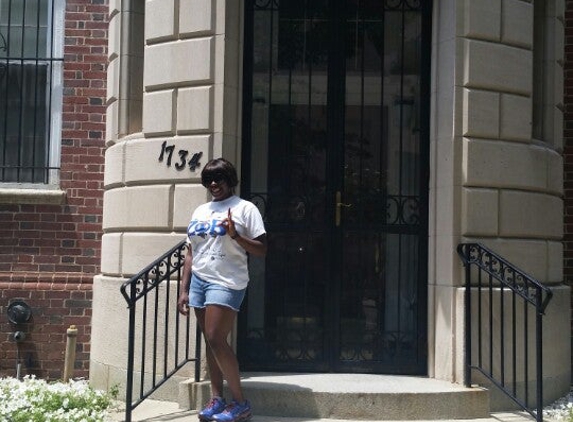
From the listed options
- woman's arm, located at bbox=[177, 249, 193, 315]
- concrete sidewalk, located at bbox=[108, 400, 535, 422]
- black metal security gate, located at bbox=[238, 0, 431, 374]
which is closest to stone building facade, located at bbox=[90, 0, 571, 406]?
black metal security gate, located at bbox=[238, 0, 431, 374]

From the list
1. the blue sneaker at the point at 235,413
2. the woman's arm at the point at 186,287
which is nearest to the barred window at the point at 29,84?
the woman's arm at the point at 186,287

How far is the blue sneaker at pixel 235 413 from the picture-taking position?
535 cm

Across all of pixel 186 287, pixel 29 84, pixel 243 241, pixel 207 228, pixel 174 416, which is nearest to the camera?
pixel 243 241

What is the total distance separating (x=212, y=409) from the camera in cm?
541

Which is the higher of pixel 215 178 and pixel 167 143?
pixel 167 143

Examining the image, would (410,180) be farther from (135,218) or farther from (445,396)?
(135,218)

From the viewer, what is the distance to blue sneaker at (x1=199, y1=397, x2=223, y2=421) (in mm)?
5391

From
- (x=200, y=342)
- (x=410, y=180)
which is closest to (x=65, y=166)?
(x=200, y=342)

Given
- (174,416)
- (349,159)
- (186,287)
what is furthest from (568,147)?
(174,416)

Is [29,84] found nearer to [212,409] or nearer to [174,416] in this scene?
[174,416]

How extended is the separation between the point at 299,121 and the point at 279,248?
1.21m

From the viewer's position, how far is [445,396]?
5.95m

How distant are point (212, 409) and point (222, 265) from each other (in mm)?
1046

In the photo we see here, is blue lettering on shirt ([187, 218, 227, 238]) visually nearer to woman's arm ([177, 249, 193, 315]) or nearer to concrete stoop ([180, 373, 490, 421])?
woman's arm ([177, 249, 193, 315])
